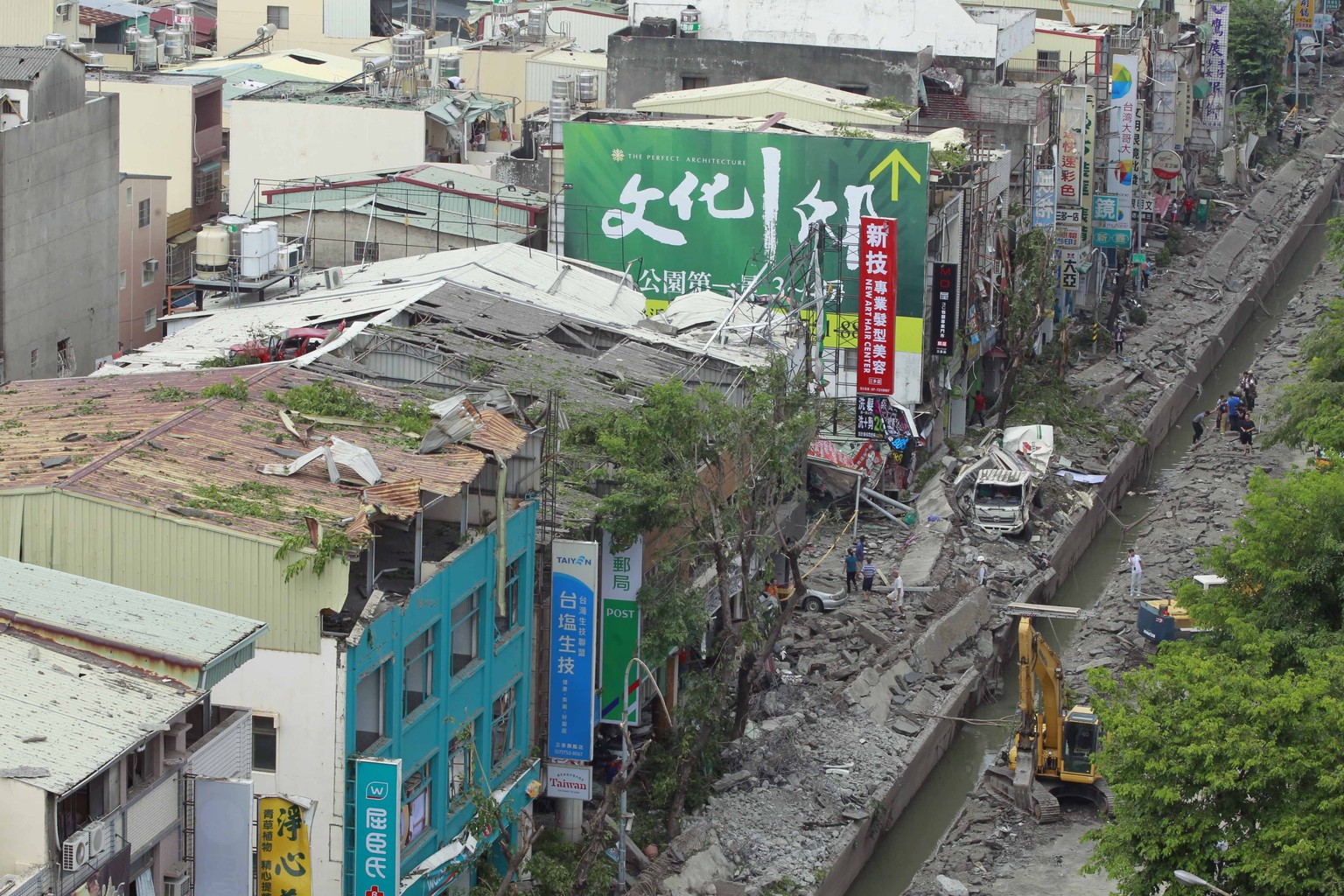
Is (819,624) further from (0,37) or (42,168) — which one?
(0,37)

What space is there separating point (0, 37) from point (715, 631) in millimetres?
34496

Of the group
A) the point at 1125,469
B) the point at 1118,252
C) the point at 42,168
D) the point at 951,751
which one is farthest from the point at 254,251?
the point at 1118,252

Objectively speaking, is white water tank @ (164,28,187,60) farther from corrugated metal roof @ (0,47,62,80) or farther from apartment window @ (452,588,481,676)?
apartment window @ (452,588,481,676)

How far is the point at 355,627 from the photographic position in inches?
1113

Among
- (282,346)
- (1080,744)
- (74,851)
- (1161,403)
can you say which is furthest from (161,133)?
(74,851)

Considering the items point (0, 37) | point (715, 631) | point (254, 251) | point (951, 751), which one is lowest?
point (951, 751)

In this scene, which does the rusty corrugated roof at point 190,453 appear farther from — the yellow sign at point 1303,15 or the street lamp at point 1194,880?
the yellow sign at point 1303,15

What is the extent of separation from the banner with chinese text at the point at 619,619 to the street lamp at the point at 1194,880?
10.7m

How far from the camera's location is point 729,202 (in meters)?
56.7

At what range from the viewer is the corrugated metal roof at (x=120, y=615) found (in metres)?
24.0

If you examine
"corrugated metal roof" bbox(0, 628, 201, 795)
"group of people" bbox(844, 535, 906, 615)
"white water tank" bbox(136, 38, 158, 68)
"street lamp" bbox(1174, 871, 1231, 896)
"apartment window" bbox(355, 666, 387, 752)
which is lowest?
"group of people" bbox(844, 535, 906, 615)

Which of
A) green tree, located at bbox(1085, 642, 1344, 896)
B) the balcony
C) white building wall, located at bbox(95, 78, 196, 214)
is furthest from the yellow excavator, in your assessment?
the balcony

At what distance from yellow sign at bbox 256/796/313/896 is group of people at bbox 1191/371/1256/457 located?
42775 millimetres

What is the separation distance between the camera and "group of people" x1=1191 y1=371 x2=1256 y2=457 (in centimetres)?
6469
